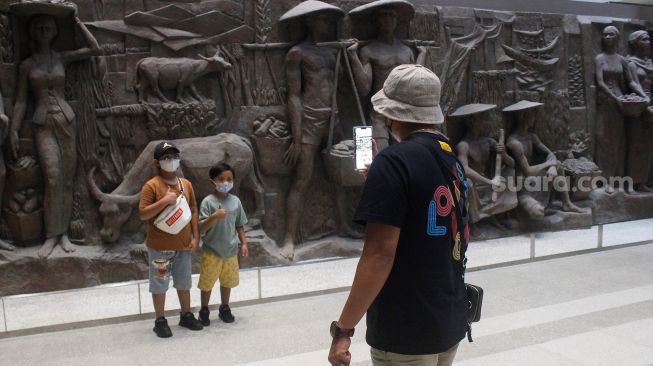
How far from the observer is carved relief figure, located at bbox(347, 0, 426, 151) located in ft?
22.5

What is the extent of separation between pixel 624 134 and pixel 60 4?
294 inches

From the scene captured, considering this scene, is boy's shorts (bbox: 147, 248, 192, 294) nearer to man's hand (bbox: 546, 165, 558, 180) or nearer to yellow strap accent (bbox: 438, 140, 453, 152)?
yellow strap accent (bbox: 438, 140, 453, 152)

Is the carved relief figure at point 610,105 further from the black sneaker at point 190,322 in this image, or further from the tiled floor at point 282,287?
the black sneaker at point 190,322

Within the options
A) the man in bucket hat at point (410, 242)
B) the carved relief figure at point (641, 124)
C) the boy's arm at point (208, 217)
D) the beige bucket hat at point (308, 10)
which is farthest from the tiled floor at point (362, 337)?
the carved relief figure at point (641, 124)

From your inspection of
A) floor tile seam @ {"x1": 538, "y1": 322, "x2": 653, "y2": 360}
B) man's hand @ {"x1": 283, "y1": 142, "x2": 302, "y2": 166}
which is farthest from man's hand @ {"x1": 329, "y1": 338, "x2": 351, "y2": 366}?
man's hand @ {"x1": 283, "y1": 142, "x2": 302, "y2": 166}

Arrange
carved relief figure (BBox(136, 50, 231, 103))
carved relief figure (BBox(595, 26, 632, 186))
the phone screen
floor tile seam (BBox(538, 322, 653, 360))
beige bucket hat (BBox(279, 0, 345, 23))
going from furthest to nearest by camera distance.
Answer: carved relief figure (BBox(595, 26, 632, 186)) < beige bucket hat (BBox(279, 0, 345, 23)) < carved relief figure (BBox(136, 50, 231, 103)) < the phone screen < floor tile seam (BBox(538, 322, 653, 360))

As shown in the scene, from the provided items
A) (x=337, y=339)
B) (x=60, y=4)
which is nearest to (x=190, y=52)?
(x=60, y=4)

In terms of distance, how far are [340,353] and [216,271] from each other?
106 inches

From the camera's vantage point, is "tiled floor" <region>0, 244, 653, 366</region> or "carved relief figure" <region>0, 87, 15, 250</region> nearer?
"tiled floor" <region>0, 244, 653, 366</region>

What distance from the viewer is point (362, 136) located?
17.0 feet

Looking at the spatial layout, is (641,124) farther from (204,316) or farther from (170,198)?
(170,198)

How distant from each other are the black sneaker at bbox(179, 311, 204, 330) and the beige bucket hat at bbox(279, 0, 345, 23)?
11.0ft

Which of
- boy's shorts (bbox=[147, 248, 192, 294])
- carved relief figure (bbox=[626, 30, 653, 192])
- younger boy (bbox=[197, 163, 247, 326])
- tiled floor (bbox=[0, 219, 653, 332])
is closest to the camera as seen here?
boy's shorts (bbox=[147, 248, 192, 294])

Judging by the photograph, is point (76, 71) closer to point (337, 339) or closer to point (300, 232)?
point (300, 232)
